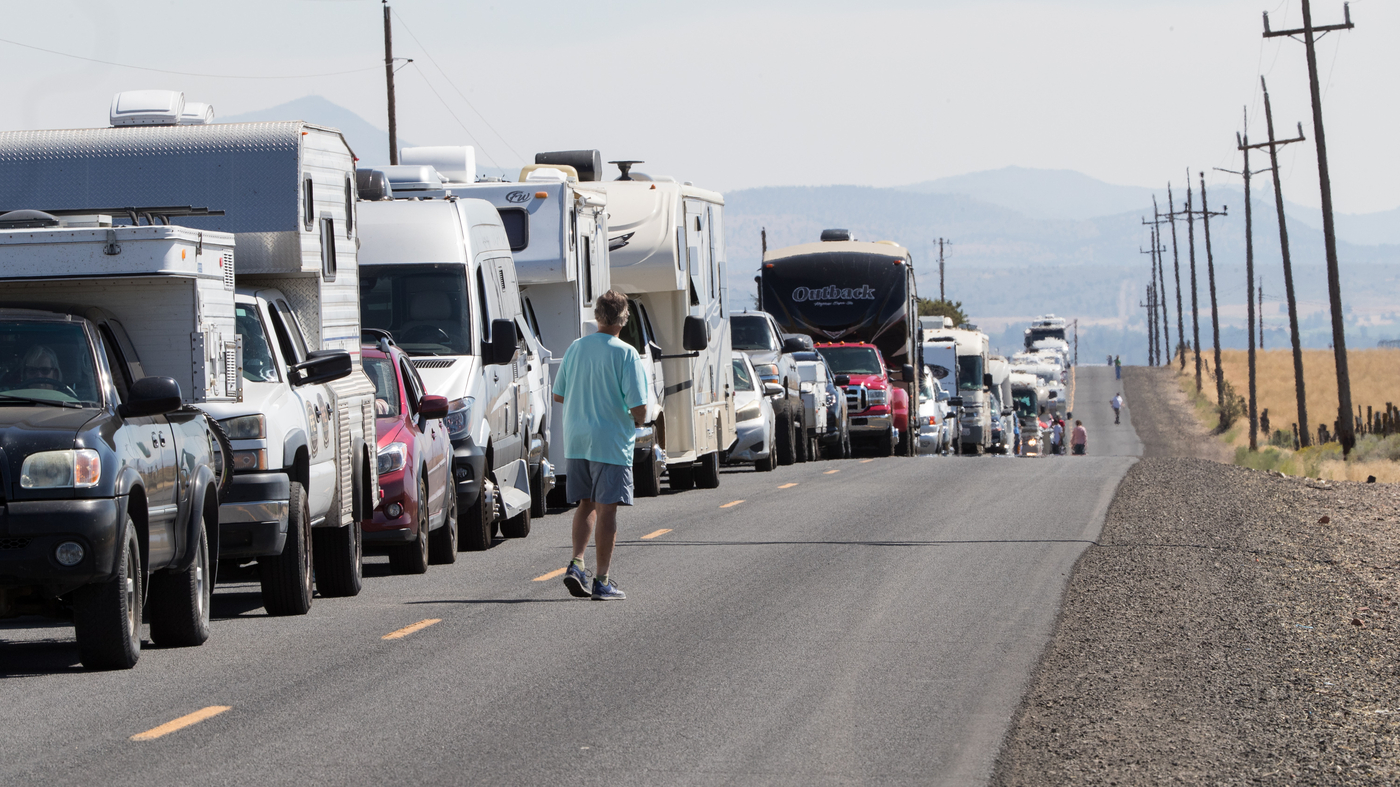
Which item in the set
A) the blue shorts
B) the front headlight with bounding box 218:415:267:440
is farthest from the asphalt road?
the front headlight with bounding box 218:415:267:440

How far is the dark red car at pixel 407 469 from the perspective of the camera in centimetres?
1288

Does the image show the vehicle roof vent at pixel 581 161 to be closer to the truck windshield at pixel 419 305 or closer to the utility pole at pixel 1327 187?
the truck windshield at pixel 419 305

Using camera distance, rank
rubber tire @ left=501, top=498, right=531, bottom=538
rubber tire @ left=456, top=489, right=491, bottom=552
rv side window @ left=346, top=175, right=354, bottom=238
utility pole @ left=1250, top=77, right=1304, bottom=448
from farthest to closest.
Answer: utility pole @ left=1250, top=77, right=1304, bottom=448 → rubber tire @ left=501, top=498, right=531, bottom=538 → rubber tire @ left=456, top=489, right=491, bottom=552 → rv side window @ left=346, top=175, right=354, bottom=238

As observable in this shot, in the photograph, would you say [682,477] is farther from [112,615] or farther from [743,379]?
[112,615]

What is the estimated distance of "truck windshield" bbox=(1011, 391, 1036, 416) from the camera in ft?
242

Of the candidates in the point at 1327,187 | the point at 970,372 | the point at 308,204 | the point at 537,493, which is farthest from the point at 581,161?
the point at 970,372

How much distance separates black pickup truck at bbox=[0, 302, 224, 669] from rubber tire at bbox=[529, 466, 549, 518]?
8072 millimetres

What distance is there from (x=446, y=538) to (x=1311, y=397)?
77.8m

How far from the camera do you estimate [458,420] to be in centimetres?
1471

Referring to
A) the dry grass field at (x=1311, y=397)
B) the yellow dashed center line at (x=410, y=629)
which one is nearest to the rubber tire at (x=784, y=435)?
the dry grass field at (x=1311, y=397)

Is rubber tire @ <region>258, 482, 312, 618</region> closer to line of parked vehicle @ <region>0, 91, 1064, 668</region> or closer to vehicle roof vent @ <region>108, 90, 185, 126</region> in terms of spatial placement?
line of parked vehicle @ <region>0, 91, 1064, 668</region>

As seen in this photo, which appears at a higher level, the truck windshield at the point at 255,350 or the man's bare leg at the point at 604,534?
the truck windshield at the point at 255,350

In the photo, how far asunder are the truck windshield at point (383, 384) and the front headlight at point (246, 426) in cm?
306

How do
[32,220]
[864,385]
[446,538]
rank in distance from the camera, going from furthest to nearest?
1. [864,385]
2. [446,538]
3. [32,220]
